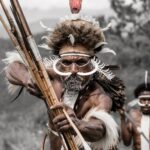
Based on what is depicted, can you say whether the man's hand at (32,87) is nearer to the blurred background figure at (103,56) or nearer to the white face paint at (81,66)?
the white face paint at (81,66)

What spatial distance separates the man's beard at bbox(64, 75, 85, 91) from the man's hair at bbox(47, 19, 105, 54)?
0.29m

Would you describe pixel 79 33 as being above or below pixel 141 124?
above

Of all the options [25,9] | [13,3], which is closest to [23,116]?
[25,9]

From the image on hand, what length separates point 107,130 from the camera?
5.41 m

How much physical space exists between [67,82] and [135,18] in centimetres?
715

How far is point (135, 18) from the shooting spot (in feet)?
41.9

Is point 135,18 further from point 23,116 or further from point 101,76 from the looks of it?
point 101,76

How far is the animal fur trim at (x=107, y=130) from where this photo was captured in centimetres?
539

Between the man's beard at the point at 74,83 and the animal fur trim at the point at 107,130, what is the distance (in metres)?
0.26

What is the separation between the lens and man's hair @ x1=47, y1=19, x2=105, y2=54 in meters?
5.84

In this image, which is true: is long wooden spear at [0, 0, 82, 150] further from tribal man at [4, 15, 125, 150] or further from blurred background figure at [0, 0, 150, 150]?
blurred background figure at [0, 0, 150, 150]

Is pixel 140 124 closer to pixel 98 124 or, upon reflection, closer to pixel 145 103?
pixel 145 103

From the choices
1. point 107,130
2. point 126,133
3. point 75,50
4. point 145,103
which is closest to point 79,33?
point 75,50

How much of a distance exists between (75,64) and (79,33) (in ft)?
0.76
